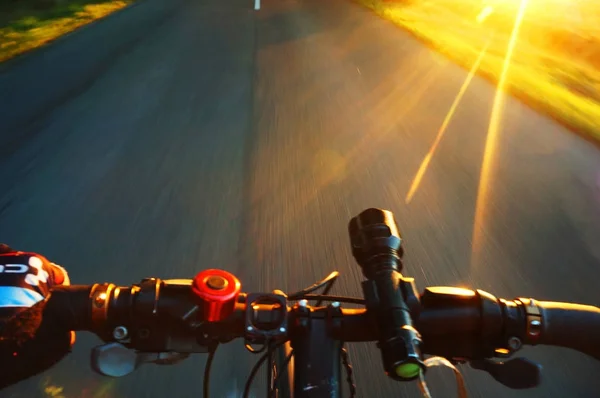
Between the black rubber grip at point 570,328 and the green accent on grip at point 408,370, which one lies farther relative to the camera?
the black rubber grip at point 570,328

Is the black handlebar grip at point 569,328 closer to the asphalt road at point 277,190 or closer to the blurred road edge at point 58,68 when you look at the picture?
the asphalt road at point 277,190

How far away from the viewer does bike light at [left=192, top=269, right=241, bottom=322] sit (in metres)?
1.09

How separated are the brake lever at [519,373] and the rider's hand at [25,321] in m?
0.96

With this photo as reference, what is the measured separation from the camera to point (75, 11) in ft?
39.4

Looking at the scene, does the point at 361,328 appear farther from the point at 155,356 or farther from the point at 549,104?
the point at 549,104

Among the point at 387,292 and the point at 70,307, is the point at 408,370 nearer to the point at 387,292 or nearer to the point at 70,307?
the point at 387,292

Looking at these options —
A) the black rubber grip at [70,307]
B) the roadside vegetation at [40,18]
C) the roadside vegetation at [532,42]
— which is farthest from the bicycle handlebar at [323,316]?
the roadside vegetation at [40,18]

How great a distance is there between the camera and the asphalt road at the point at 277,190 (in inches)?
133

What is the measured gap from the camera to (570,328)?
1236mm

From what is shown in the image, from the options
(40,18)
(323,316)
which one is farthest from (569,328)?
(40,18)

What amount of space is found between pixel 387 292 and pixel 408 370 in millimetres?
201

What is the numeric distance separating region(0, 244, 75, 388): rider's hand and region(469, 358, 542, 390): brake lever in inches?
37.8

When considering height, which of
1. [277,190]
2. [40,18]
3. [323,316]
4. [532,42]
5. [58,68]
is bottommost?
[532,42]

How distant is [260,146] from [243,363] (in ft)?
10.5
